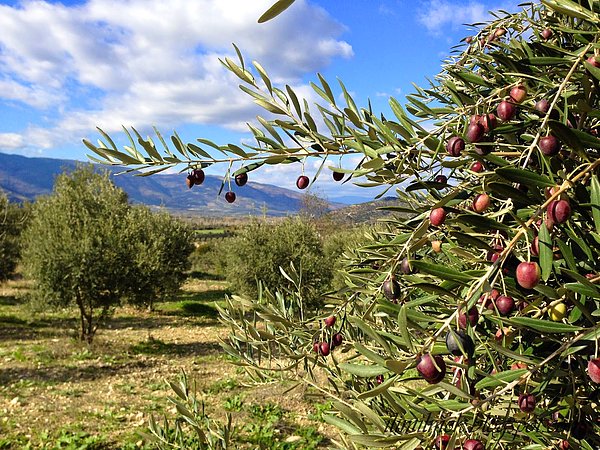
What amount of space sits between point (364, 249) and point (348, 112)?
0.46m

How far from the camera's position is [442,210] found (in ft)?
3.05

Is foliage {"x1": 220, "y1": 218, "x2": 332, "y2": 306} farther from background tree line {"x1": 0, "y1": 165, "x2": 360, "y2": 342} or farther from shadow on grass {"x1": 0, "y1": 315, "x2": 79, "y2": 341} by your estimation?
shadow on grass {"x1": 0, "y1": 315, "x2": 79, "y2": 341}

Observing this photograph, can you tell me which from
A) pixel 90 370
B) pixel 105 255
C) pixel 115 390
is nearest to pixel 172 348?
pixel 90 370

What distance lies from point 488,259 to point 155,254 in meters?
19.4

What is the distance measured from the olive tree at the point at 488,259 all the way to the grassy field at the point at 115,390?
3.73 metres

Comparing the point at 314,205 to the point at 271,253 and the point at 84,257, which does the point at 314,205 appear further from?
the point at 84,257

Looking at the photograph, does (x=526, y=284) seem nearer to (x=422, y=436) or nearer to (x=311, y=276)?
(x=422, y=436)

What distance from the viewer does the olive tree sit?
836 mm

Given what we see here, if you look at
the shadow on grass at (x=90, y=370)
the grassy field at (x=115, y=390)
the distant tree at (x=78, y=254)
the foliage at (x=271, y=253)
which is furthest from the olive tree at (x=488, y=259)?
the foliage at (x=271, y=253)

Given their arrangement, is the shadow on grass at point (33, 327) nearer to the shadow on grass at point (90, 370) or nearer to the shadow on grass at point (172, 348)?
the shadow on grass at point (172, 348)

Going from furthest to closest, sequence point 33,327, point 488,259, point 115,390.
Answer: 1. point 33,327
2. point 115,390
3. point 488,259

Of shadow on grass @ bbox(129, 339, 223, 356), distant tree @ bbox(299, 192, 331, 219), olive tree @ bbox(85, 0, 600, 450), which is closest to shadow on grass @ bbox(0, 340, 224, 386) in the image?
shadow on grass @ bbox(129, 339, 223, 356)

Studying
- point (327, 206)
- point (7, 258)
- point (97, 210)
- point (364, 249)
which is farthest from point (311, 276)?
point (327, 206)

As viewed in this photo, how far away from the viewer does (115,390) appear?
36.8ft
